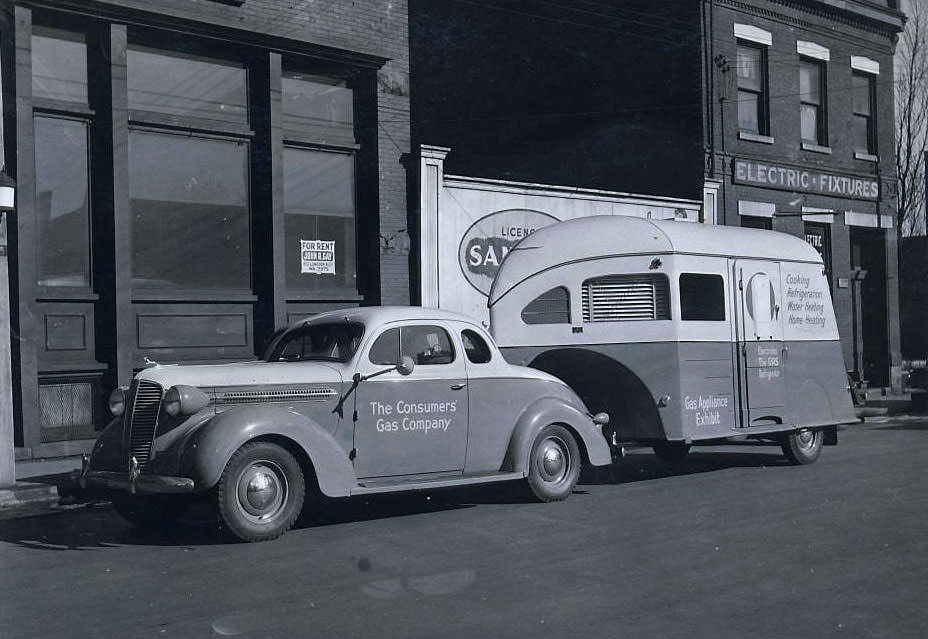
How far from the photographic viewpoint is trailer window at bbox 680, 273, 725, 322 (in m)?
11.8

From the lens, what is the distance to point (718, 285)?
12023mm

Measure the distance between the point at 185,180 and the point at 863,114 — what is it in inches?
699

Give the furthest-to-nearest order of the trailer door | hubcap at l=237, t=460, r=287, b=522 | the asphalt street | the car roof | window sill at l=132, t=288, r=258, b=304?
window sill at l=132, t=288, r=258, b=304
the trailer door
the car roof
hubcap at l=237, t=460, r=287, b=522
the asphalt street

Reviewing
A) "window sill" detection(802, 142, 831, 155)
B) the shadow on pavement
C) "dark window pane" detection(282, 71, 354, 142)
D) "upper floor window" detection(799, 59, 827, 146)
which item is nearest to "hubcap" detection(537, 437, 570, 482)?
the shadow on pavement

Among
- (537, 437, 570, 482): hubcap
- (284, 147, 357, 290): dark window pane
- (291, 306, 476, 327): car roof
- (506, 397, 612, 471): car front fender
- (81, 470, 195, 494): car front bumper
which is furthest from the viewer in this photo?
(284, 147, 357, 290): dark window pane

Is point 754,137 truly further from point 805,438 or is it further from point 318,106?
point 805,438

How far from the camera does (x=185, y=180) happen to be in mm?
15078

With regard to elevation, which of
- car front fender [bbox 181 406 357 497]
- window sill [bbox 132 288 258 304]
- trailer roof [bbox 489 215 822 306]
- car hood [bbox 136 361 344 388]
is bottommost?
car front fender [bbox 181 406 357 497]

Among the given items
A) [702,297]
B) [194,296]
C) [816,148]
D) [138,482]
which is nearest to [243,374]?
[138,482]

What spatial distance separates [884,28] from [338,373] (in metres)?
22.3

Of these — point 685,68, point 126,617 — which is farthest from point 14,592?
point 685,68

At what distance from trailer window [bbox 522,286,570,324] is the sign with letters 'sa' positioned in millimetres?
12101

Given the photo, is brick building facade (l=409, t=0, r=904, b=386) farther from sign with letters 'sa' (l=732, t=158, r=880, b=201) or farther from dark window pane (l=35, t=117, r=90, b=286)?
dark window pane (l=35, t=117, r=90, b=286)

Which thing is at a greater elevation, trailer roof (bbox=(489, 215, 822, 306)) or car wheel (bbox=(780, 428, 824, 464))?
trailer roof (bbox=(489, 215, 822, 306))
